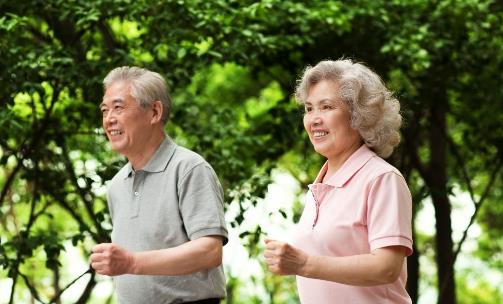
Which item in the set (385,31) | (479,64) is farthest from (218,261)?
(479,64)

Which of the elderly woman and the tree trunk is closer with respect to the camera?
the elderly woman

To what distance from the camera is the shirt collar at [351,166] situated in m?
3.02

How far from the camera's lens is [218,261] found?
325cm

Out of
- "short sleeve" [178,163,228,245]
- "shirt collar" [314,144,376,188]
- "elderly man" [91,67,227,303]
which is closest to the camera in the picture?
"shirt collar" [314,144,376,188]

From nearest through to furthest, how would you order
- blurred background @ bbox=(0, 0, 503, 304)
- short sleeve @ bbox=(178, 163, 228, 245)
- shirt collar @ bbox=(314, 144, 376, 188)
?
shirt collar @ bbox=(314, 144, 376, 188) → short sleeve @ bbox=(178, 163, 228, 245) → blurred background @ bbox=(0, 0, 503, 304)

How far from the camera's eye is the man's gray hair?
3561 mm

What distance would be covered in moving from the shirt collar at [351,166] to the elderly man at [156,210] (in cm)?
46

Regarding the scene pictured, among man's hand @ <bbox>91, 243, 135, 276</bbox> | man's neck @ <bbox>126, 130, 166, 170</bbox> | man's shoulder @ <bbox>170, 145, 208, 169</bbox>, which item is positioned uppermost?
man's neck @ <bbox>126, 130, 166, 170</bbox>

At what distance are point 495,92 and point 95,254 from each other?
578 centimetres

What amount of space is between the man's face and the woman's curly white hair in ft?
2.36

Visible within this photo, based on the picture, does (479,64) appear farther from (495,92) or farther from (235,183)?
(235,183)

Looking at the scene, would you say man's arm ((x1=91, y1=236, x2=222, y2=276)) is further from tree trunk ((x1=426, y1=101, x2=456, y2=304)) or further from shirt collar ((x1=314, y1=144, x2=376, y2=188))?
tree trunk ((x1=426, y1=101, x2=456, y2=304))

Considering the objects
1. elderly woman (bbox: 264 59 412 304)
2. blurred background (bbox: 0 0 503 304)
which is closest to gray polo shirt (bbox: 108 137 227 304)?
elderly woman (bbox: 264 59 412 304)

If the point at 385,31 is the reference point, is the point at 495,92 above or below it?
below
